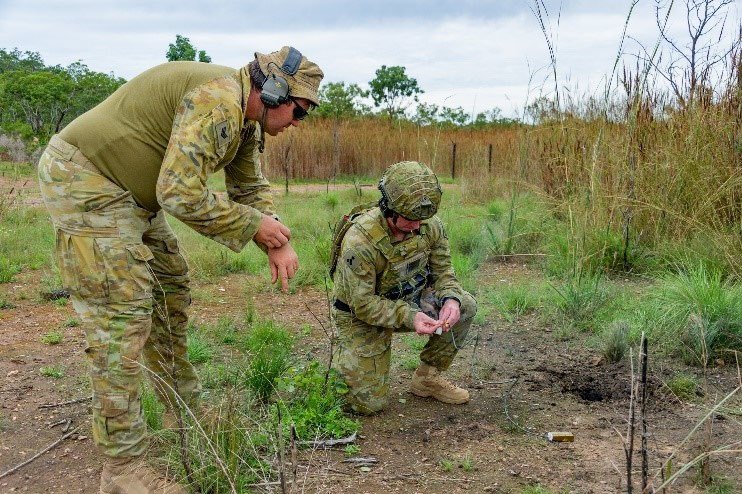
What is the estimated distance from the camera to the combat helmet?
3473mm

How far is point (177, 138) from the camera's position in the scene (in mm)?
2600

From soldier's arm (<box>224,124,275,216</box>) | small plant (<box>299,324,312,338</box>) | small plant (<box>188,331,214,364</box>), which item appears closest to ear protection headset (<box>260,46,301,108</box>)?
soldier's arm (<box>224,124,275,216</box>)

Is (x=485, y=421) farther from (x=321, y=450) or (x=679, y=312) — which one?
(x=679, y=312)

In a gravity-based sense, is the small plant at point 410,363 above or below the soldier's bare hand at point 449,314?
below

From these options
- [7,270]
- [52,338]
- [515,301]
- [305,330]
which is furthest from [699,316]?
[7,270]

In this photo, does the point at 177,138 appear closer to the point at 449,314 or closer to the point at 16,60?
the point at 449,314

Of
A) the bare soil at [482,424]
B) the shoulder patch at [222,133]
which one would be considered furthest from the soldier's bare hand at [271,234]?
the bare soil at [482,424]

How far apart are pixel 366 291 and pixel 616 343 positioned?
166 cm

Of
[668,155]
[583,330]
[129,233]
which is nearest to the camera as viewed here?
[129,233]

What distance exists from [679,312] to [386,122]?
16.2 metres

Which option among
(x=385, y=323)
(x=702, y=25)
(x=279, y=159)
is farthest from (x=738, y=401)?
(x=279, y=159)

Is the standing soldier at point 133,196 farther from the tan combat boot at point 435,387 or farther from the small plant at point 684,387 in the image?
the small plant at point 684,387

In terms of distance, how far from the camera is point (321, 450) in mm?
3324

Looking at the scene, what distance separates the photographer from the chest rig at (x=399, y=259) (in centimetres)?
368
